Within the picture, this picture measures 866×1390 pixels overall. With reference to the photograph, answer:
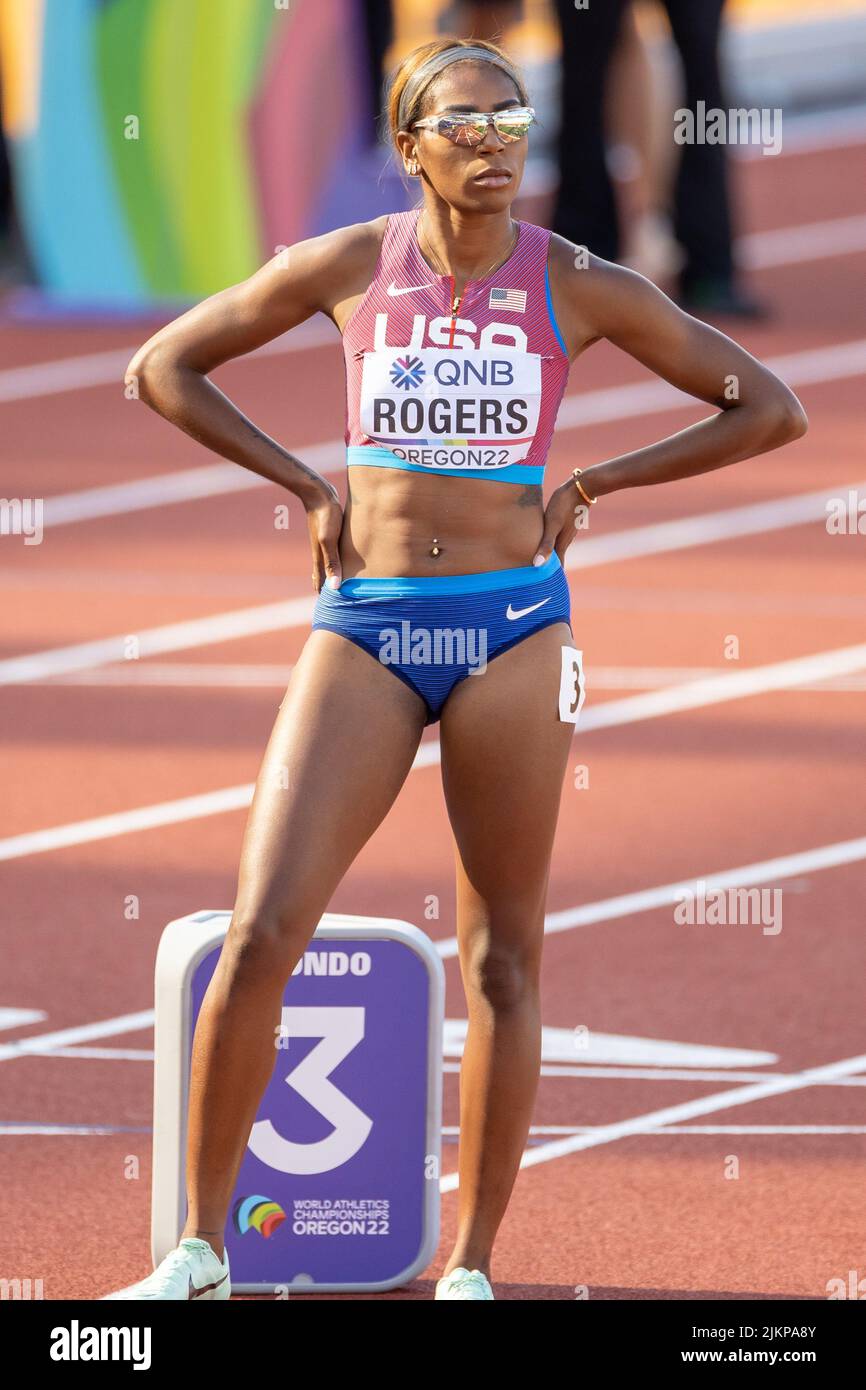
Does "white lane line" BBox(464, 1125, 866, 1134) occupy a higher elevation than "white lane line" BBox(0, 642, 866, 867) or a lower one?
lower

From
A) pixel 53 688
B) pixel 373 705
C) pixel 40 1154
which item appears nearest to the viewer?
pixel 373 705

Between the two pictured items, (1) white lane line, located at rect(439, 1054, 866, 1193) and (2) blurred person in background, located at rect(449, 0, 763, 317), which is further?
(2) blurred person in background, located at rect(449, 0, 763, 317)

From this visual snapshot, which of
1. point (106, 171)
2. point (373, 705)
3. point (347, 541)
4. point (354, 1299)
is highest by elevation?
point (106, 171)

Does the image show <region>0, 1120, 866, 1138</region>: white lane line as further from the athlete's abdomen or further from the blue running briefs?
the athlete's abdomen

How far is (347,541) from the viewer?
15.2ft

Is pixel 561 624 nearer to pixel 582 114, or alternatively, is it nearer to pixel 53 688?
pixel 53 688

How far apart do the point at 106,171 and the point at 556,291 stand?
468 inches

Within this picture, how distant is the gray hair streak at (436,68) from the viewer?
452 centimetres

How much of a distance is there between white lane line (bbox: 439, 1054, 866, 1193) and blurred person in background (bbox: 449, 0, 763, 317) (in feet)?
34.6

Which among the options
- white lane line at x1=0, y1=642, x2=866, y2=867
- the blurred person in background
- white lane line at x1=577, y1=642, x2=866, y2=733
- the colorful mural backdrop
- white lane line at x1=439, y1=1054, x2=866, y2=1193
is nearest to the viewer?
white lane line at x1=439, y1=1054, x2=866, y2=1193

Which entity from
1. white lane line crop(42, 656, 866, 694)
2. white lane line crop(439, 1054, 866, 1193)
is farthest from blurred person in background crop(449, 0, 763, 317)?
white lane line crop(439, 1054, 866, 1193)

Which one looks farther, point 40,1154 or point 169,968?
point 40,1154

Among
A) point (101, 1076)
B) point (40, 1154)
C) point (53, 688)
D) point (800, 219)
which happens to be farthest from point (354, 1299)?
point (800, 219)
